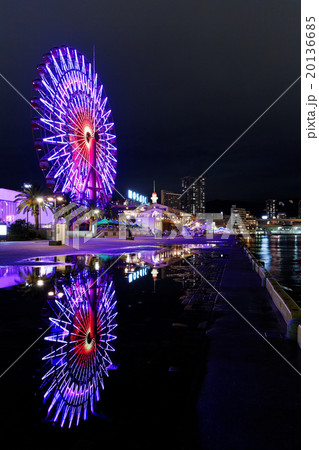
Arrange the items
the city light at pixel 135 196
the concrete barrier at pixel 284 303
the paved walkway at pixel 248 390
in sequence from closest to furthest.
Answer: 1. the paved walkway at pixel 248 390
2. the concrete barrier at pixel 284 303
3. the city light at pixel 135 196

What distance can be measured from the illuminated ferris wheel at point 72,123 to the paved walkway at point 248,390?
3216 centimetres

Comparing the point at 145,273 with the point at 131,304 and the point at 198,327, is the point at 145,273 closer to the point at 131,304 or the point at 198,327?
the point at 131,304

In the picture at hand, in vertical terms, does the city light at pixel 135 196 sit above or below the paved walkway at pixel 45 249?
above

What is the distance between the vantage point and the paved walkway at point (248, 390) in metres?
3.08

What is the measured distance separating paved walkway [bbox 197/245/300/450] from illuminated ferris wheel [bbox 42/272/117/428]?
52.7 inches

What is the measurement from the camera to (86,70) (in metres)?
42.7

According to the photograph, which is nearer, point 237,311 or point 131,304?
point 237,311

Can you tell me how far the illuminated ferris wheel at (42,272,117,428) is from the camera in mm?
3707

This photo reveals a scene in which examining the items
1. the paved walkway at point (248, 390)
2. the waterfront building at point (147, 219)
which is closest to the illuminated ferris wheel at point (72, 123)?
the waterfront building at point (147, 219)

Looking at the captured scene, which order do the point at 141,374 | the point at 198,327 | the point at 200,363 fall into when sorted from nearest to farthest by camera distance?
Result: the point at 141,374, the point at 200,363, the point at 198,327

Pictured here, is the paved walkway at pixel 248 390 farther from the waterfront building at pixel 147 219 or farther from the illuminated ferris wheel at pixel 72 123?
the waterfront building at pixel 147 219
